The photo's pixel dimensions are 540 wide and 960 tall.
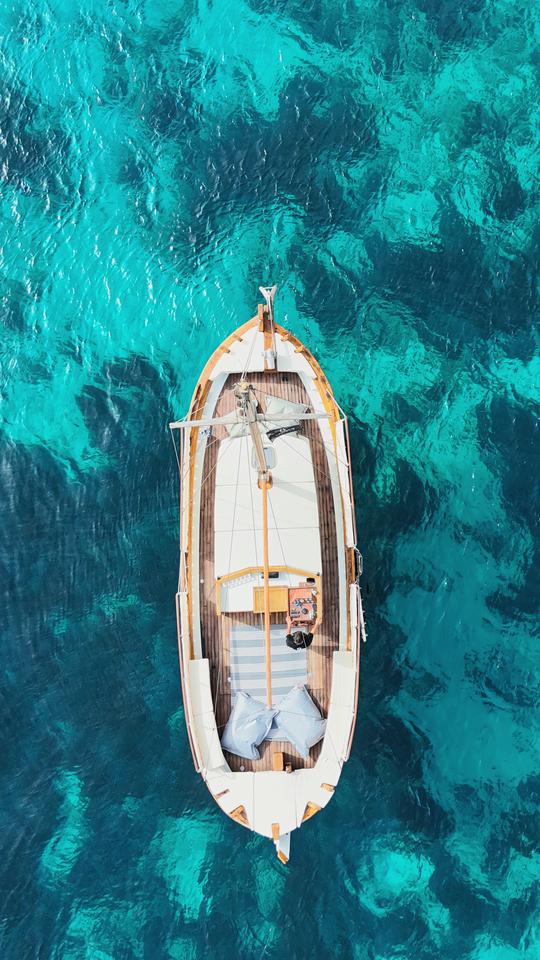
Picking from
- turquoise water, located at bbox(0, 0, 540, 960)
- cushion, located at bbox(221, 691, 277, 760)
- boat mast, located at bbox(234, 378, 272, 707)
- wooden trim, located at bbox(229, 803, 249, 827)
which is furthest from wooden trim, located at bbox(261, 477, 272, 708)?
turquoise water, located at bbox(0, 0, 540, 960)

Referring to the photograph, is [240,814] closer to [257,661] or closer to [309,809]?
[309,809]

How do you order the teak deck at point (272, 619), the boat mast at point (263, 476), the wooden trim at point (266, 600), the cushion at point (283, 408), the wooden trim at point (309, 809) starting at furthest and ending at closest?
1. the cushion at point (283, 408)
2. the teak deck at point (272, 619)
3. the wooden trim at point (309, 809)
4. the wooden trim at point (266, 600)
5. the boat mast at point (263, 476)

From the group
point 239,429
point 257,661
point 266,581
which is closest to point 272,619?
point 257,661

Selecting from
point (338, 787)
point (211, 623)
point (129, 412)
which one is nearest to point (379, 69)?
point (129, 412)

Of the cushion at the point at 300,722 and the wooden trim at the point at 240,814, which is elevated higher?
the cushion at the point at 300,722

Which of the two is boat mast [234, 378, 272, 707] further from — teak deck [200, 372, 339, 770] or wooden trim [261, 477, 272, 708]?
teak deck [200, 372, 339, 770]

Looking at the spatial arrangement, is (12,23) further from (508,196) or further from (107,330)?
(508,196)

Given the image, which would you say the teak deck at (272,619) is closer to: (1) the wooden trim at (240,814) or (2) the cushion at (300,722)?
(2) the cushion at (300,722)

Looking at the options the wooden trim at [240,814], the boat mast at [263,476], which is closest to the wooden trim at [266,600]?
the boat mast at [263,476]
